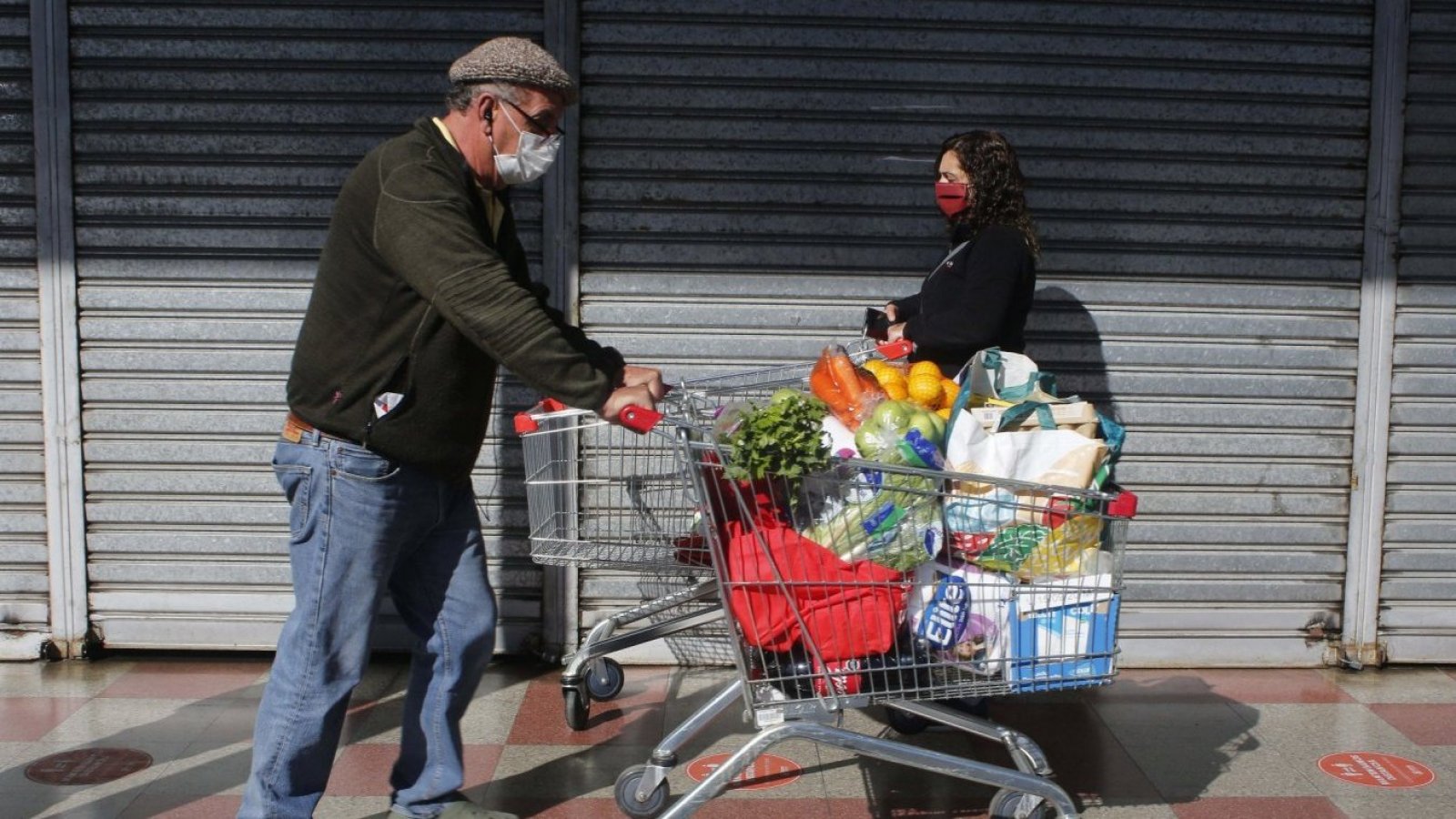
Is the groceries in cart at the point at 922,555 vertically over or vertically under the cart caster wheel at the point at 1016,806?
over

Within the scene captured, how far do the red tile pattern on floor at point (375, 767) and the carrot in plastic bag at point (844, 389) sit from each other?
171cm

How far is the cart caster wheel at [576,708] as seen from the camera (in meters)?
4.81

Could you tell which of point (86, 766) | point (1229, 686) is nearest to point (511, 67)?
point (86, 766)

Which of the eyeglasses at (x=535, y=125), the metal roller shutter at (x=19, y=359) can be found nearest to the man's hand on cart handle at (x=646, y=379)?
the eyeglasses at (x=535, y=125)

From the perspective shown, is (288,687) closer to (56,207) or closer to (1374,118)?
(56,207)

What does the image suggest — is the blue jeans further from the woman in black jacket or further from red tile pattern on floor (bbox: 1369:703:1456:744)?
red tile pattern on floor (bbox: 1369:703:1456:744)

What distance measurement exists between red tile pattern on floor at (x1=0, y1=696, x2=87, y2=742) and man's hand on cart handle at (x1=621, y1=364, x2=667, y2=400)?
8.74 ft

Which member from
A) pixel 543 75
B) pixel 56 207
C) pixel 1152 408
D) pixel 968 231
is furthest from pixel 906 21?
pixel 56 207

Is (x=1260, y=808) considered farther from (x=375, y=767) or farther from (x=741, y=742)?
(x=375, y=767)

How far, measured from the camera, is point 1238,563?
5656mm

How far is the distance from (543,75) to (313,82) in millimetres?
2237

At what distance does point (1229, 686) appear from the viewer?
5.49m

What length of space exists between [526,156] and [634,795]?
5.98ft

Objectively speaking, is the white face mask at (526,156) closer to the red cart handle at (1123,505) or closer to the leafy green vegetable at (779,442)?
the leafy green vegetable at (779,442)
